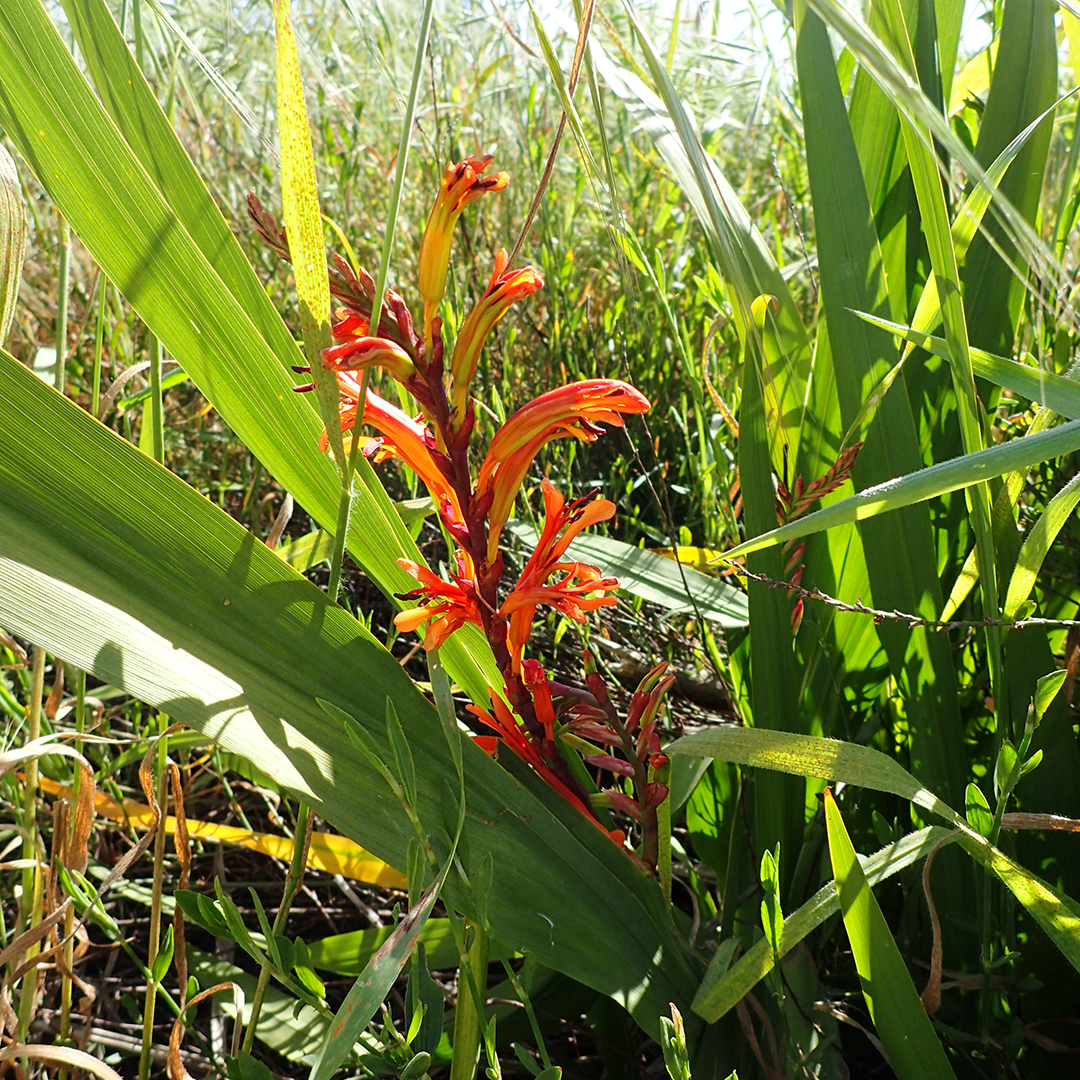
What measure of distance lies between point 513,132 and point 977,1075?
6.67ft

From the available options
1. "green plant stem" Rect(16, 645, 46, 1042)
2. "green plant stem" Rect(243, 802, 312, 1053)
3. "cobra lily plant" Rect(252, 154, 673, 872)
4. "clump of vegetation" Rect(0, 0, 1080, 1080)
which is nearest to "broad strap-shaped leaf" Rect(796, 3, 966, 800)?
"clump of vegetation" Rect(0, 0, 1080, 1080)

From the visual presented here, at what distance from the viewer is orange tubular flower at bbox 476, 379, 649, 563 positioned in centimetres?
60

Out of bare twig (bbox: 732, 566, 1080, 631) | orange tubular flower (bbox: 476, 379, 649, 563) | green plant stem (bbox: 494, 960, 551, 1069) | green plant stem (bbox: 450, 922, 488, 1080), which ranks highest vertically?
orange tubular flower (bbox: 476, 379, 649, 563)

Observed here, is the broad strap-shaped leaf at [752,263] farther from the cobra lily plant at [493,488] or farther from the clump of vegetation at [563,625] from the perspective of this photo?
the cobra lily plant at [493,488]

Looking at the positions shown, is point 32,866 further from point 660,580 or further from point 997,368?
point 997,368

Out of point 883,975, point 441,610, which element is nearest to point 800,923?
point 883,975

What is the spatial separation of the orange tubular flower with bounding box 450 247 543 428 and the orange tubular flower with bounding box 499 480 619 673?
87 millimetres

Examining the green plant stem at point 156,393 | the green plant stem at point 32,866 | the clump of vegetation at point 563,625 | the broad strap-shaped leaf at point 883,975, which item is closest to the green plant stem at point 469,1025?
the clump of vegetation at point 563,625

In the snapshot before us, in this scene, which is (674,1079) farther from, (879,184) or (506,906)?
(879,184)

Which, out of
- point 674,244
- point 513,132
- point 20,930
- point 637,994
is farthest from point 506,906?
point 513,132

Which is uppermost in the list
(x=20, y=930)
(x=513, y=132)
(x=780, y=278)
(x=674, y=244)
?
(x=513, y=132)

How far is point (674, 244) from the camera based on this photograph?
1.83 m

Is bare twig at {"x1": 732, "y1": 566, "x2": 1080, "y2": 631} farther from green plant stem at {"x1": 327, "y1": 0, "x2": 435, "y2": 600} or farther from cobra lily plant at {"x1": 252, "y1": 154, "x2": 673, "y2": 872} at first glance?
green plant stem at {"x1": 327, "y1": 0, "x2": 435, "y2": 600}

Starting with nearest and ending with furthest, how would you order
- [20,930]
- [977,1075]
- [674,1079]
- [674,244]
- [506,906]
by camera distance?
[674,1079] < [506,906] < [977,1075] < [20,930] < [674,244]
